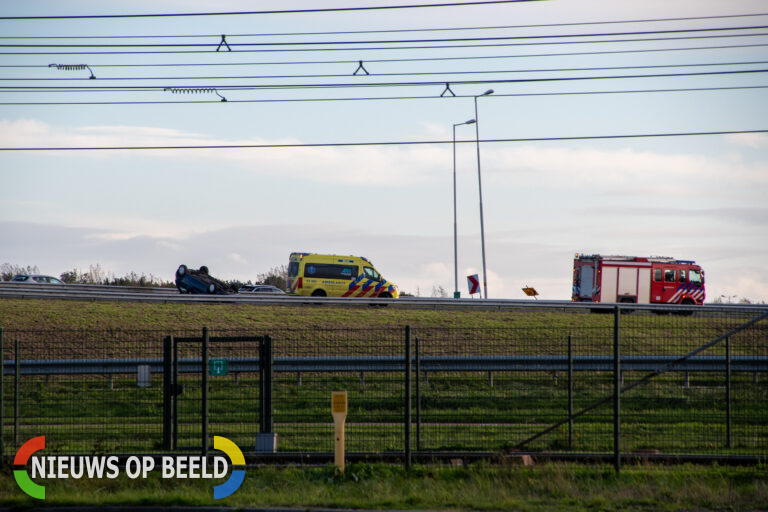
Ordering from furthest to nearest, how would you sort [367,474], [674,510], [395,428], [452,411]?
[452,411] → [395,428] → [367,474] → [674,510]

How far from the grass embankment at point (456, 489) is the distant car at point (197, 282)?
25.5m

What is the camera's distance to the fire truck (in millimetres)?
40438

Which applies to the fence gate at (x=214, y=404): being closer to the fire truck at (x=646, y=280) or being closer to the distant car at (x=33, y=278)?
the fire truck at (x=646, y=280)

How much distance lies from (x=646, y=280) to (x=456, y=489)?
112 feet

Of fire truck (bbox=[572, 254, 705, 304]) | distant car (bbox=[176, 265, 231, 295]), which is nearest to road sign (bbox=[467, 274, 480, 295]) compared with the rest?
fire truck (bbox=[572, 254, 705, 304])

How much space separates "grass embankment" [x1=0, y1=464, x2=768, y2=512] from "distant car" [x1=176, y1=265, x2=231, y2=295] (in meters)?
25.5

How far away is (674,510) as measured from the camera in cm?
812

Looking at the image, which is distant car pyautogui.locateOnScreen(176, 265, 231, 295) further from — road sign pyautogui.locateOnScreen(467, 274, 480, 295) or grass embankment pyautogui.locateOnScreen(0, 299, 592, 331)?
road sign pyautogui.locateOnScreen(467, 274, 480, 295)

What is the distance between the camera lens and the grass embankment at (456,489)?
8352 millimetres

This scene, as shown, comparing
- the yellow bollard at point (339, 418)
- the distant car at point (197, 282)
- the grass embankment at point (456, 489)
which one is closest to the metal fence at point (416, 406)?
the grass embankment at point (456, 489)

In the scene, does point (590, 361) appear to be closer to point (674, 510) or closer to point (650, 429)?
point (650, 429)

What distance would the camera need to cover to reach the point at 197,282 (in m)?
35.3

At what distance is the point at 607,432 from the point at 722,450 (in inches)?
80.8

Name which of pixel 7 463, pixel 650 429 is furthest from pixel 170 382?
pixel 650 429
